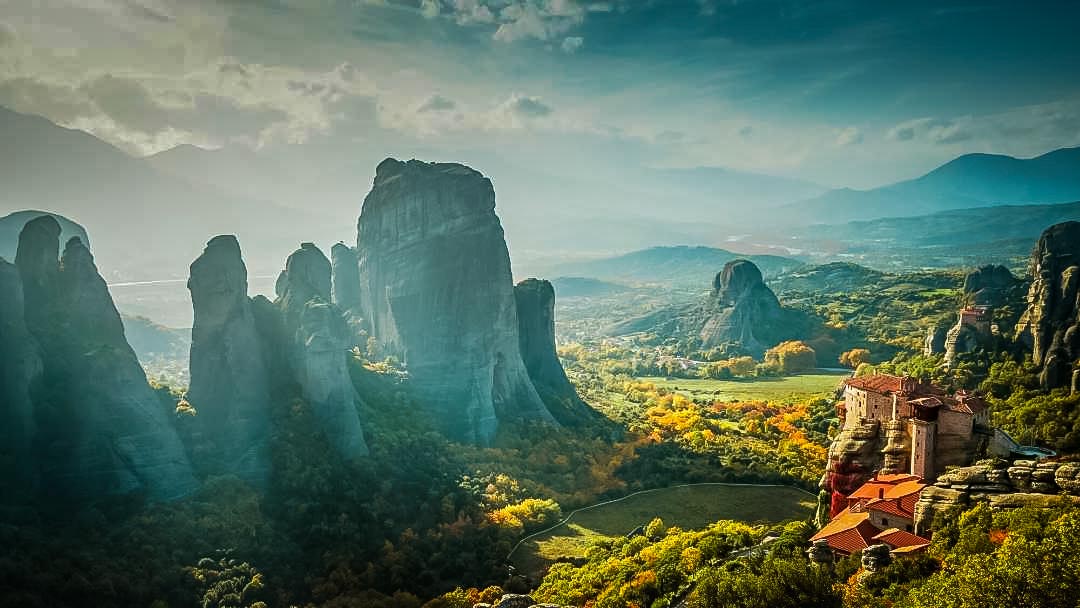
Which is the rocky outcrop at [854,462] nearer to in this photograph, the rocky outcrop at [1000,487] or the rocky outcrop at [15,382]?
the rocky outcrop at [1000,487]

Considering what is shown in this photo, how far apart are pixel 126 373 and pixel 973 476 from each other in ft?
132

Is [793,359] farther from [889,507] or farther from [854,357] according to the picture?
[889,507]

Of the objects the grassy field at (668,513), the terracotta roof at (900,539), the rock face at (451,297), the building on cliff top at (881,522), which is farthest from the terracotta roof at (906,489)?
the rock face at (451,297)

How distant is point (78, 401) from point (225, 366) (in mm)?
9166

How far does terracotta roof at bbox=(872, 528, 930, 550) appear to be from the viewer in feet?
81.6

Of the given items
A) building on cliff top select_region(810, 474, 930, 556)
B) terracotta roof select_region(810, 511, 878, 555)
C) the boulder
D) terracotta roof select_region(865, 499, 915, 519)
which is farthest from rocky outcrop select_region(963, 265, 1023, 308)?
the boulder

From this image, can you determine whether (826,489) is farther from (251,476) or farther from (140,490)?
(140,490)

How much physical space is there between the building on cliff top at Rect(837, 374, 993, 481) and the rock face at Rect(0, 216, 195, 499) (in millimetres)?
36494

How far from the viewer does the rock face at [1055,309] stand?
49375mm

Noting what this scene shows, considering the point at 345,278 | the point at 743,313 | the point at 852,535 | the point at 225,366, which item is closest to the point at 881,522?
the point at 852,535

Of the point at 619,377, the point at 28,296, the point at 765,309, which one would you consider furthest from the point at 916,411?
the point at 765,309

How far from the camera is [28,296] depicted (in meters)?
39.5

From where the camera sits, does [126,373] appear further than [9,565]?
Yes

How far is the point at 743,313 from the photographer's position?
129 metres
